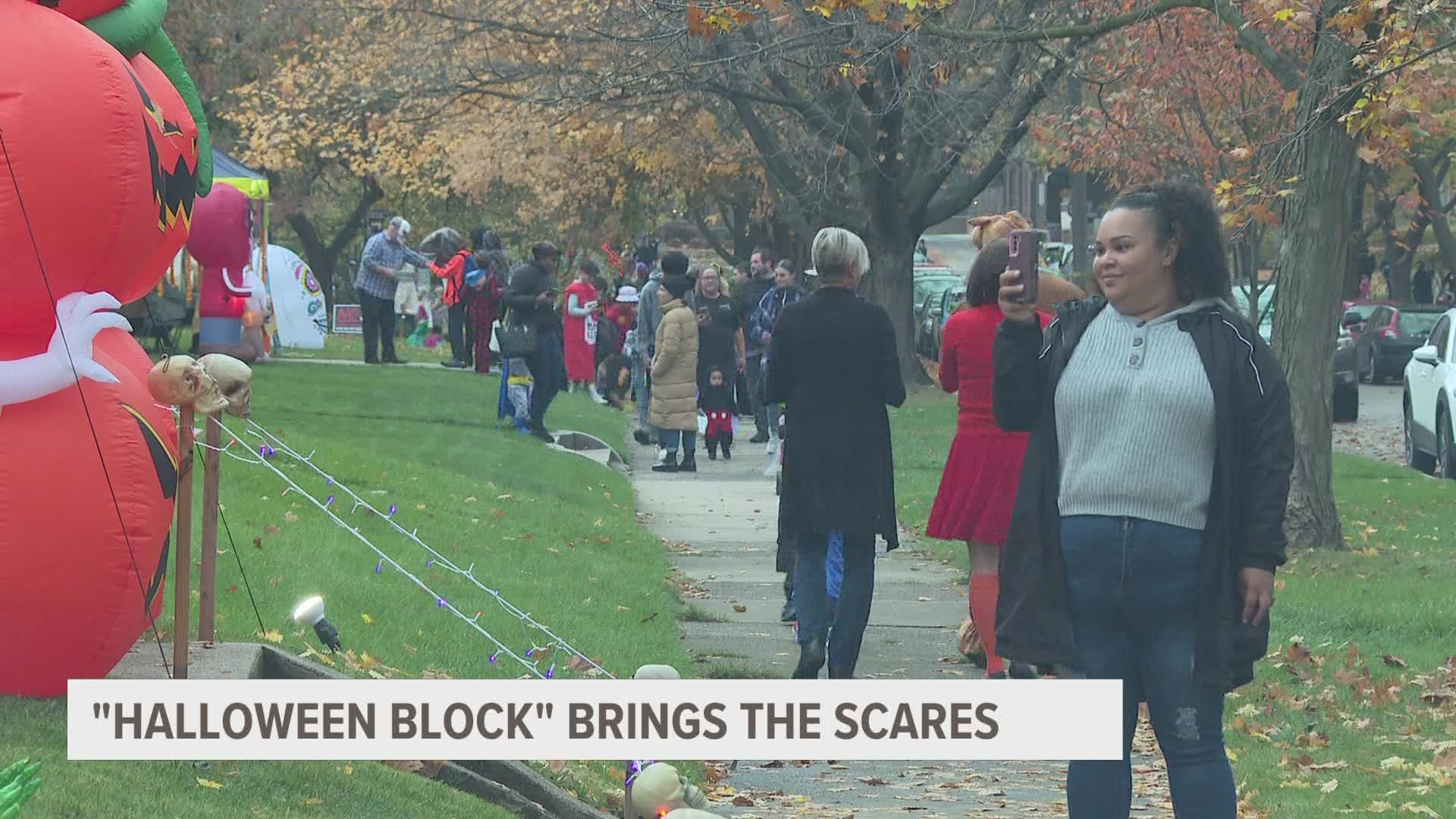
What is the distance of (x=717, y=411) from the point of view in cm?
1859

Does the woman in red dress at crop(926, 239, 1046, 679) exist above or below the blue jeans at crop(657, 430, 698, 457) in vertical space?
above

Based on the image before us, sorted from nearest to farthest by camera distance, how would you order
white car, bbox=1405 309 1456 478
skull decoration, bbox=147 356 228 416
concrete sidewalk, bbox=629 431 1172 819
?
skull decoration, bbox=147 356 228 416
concrete sidewalk, bbox=629 431 1172 819
white car, bbox=1405 309 1456 478

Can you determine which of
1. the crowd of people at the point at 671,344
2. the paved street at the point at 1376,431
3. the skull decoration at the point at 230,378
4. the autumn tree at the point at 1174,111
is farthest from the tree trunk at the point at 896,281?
the skull decoration at the point at 230,378

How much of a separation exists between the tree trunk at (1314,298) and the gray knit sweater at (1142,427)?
8235 millimetres

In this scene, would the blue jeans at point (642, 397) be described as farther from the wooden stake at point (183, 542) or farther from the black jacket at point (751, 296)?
the wooden stake at point (183, 542)

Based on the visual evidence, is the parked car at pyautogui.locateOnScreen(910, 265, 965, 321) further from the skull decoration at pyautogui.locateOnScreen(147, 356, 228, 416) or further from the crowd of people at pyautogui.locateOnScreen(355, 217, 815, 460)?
the skull decoration at pyautogui.locateOnScreen(147, 356, 228, 416)

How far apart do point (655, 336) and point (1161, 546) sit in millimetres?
12733

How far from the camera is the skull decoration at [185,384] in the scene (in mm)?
5613

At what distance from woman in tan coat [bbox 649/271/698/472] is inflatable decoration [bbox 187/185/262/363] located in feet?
12.1

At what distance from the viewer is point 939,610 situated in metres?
10.9

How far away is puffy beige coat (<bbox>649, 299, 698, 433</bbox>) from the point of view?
668 inches

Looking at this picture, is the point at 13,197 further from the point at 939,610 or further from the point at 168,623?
the point at 939,610

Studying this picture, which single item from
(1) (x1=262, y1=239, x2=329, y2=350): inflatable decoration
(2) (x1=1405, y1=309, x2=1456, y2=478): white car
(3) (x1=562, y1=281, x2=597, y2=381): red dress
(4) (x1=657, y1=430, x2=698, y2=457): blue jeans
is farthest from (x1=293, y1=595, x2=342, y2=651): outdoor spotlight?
(1) (x1=262, y1=239, x2=329, y2=350): inflatable decoration

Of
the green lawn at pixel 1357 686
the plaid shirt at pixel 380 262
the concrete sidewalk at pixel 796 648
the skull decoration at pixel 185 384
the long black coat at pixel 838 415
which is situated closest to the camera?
the skull decoration at pixel 185 384
